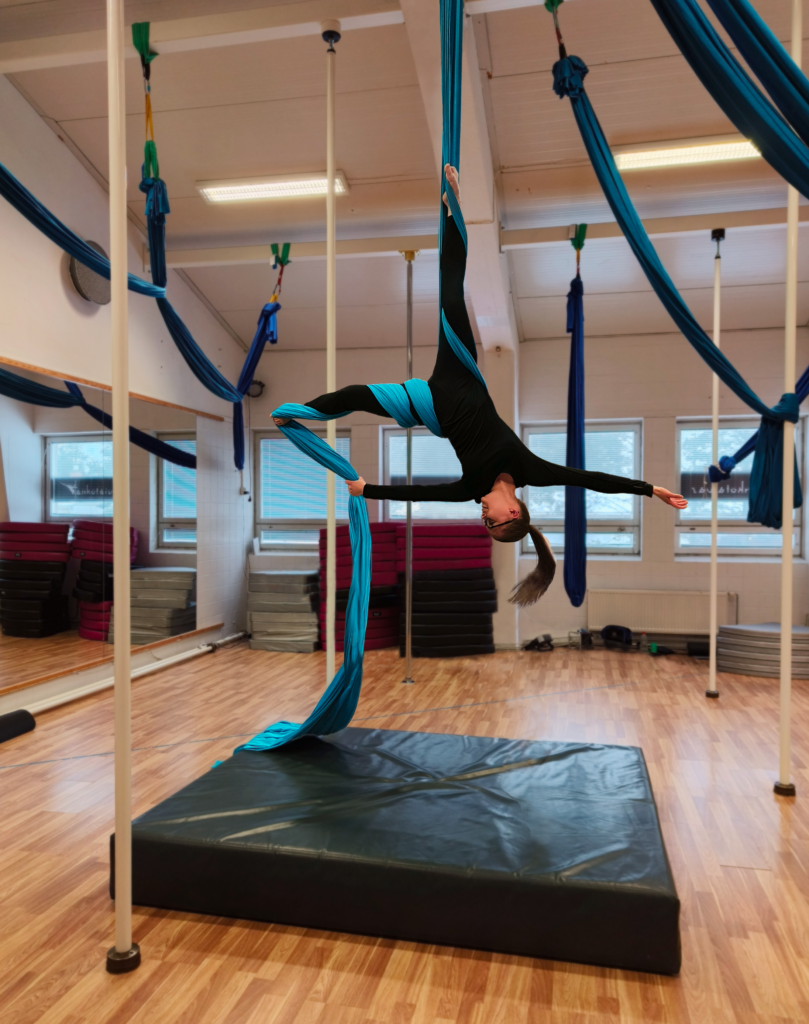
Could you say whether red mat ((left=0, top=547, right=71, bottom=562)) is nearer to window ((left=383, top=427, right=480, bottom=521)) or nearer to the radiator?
window ((left=383, top=427, right=480, bottom=521))

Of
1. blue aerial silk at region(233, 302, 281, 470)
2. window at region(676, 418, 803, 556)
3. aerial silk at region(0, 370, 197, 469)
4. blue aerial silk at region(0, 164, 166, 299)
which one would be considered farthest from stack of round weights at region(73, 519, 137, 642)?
window at region(676, 418, 803, 556)

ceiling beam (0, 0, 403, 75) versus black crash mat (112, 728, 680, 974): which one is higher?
ceiling beam (0, 0, 403, 75)

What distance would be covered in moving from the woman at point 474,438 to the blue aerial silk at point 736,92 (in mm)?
901

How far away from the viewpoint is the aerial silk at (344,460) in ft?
8.84

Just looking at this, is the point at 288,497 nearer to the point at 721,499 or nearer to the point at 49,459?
the point at 49,459

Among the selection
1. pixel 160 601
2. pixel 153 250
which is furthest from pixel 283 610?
pixel 153 250

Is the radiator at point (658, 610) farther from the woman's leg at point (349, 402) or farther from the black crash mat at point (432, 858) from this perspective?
the woman's leg at point (349, 402)

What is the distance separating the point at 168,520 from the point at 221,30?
3.78m

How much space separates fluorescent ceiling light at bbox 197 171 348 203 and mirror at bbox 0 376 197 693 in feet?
5.73

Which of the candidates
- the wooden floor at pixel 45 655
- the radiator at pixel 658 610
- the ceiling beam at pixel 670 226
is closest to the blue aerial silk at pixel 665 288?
the ceiling beam at pixel 670 226

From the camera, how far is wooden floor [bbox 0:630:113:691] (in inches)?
178

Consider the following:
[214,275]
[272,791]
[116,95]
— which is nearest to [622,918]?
[272,791]

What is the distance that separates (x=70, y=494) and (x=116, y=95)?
3568 millimetres

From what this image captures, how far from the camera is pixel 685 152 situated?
16.0 feet
